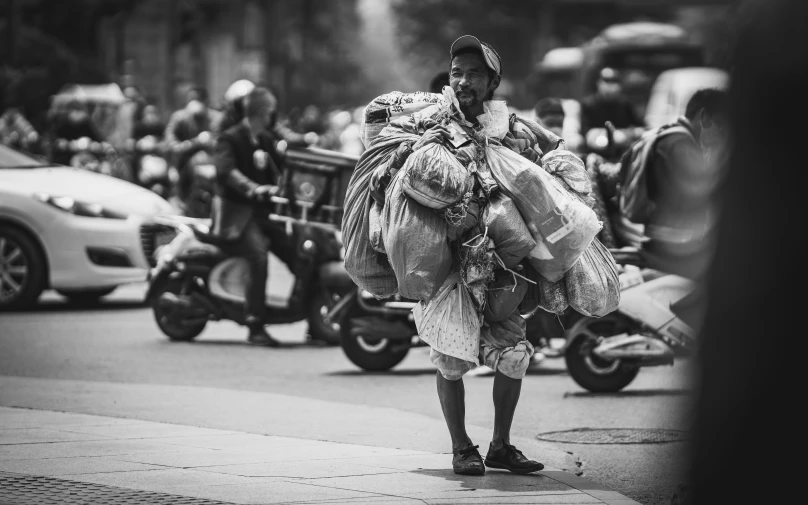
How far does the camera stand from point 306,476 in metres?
Answer: 6.16

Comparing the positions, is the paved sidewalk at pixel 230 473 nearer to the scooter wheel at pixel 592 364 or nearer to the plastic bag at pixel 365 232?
the plastic bag at pixel 365 232

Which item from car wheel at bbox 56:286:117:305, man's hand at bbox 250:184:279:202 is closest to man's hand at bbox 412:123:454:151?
man's hand at bbox 250:184:279:202

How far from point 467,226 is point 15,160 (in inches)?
379

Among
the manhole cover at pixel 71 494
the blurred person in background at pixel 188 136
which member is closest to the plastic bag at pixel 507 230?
the manhole cover at pixel 71 494

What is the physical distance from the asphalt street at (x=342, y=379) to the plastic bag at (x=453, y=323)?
0.97m

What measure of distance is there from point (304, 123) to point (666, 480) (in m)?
28.1

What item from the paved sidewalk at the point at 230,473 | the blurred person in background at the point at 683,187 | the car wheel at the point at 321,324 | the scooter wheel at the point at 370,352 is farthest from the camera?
the car wheel at the point at 321,324

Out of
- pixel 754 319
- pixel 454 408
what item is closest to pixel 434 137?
pixel 454 408

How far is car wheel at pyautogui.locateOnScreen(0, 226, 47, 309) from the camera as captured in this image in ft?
44.4

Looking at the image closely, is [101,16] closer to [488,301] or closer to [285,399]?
[285,399]

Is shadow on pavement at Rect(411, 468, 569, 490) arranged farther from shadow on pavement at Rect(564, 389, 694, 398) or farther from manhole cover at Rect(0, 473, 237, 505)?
shadow on pavement at Rect(564, 389, 694, 398)

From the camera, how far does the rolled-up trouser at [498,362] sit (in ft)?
20.8

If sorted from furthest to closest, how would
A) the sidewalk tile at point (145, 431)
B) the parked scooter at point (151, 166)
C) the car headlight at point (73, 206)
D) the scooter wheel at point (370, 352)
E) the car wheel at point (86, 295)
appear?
the parked scooter at point (151, 166)
the car wheel at point (86, 295)
the car headlight at point (73, 206)
the scooter wheel at point (370, 352)
the sidewalk tile at point (145, 431)

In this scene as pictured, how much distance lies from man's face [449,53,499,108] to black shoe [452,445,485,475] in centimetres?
147
